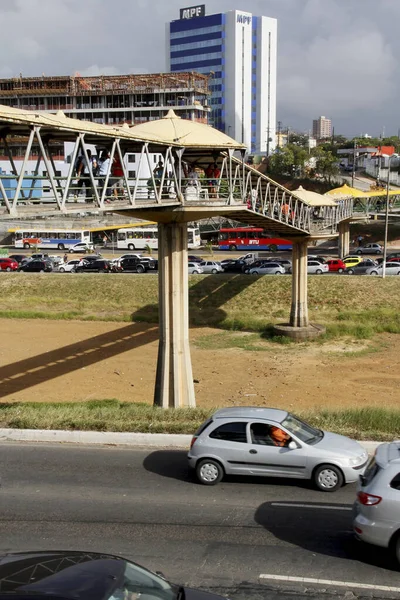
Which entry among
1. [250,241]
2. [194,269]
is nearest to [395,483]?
[194,269]

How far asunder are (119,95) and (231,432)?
89.0 metres

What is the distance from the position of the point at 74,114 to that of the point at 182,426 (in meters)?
88.5

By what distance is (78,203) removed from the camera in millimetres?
17531

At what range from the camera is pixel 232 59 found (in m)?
125

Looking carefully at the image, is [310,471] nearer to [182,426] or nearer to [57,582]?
[182,426]

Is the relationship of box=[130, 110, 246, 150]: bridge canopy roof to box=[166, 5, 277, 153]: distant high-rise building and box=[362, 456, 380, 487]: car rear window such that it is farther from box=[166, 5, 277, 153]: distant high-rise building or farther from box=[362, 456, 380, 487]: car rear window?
box=[166, 5, 277, 153]: distant high-rise building

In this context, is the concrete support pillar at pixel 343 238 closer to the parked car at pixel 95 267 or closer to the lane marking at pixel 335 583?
the parked car at pixel 95 267

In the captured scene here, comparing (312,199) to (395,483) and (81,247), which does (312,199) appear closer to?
(395,483)

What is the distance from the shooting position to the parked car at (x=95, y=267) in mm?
54456

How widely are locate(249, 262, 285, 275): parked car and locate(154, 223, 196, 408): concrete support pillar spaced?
94.5 ft

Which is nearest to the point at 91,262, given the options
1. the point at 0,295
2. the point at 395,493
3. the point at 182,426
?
the point at 0,295

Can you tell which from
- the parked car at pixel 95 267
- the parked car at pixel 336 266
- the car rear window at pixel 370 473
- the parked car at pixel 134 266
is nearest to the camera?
the car rear window at pixel 370 473

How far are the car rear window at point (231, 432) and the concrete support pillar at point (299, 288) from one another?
28076 mm

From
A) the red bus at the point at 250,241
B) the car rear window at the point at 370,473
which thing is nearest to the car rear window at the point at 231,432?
the car rear window at the point at 370,473
